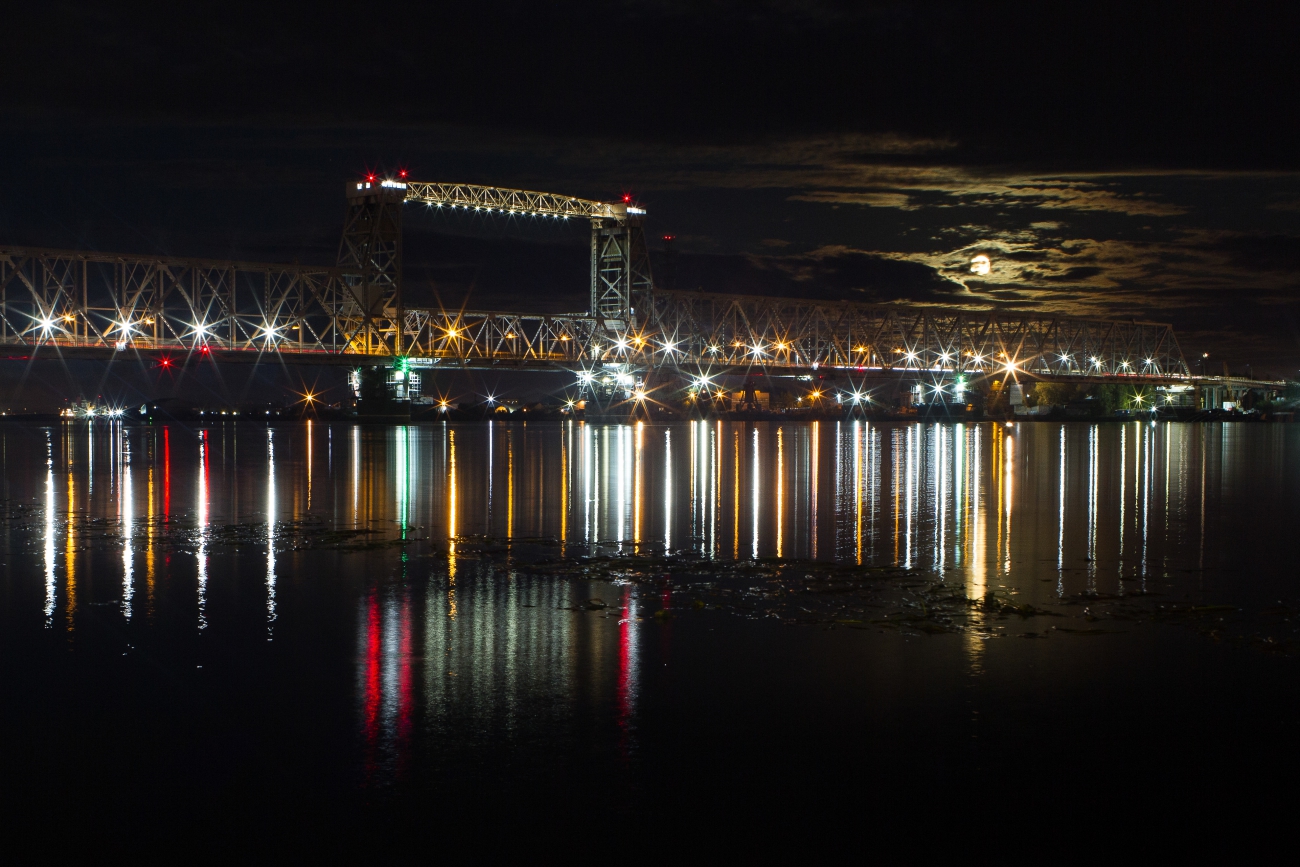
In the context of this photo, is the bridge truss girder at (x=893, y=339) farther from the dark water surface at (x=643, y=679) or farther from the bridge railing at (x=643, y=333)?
the dark water surface at (x=643, y=679)

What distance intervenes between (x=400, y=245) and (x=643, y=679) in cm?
10082

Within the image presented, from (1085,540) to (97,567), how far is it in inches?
536

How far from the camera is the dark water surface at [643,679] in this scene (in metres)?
6.70

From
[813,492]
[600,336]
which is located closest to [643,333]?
[600,336]

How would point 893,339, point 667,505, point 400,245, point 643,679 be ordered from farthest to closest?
point 893,339 → point 400,245 → point 667,505 → point 643,679

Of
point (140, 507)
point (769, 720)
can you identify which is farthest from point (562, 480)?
point (769, 720)

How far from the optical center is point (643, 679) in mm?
9156

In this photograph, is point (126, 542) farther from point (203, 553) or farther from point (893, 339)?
point (893, 339)

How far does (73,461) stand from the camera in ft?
131

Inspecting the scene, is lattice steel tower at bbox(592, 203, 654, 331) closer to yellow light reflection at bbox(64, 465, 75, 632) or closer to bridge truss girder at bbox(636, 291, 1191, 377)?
bridge truss girder at bbox(636, 291, 1191, 377)

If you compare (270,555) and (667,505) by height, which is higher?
(667,505)

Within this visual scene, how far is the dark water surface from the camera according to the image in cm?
670

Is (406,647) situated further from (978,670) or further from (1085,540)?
(1085,540)

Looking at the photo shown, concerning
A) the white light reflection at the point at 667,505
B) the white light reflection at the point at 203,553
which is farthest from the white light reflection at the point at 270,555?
the white light reflection at the point at 667,505
